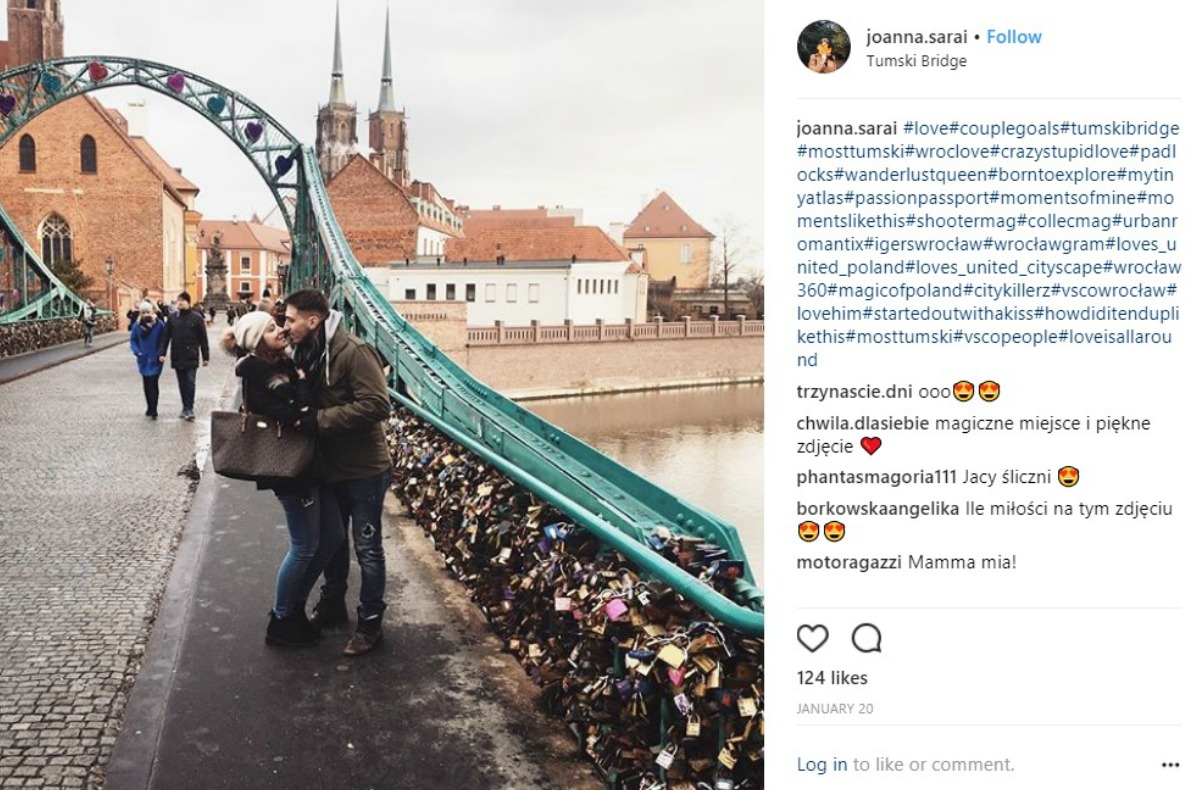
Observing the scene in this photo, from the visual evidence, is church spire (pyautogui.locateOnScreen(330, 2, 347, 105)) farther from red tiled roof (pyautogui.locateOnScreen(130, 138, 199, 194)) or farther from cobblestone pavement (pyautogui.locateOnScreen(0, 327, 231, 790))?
cobblestone pavement (pyautogui.locateOnScreen(0, 327, 231, 790))

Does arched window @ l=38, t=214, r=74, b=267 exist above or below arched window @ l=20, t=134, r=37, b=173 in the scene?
below

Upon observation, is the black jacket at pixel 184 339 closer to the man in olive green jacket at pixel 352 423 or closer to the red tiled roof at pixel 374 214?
the man in olive green jacket at pixel 352 423

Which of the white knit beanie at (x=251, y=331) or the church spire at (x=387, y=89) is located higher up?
the church spire at (x=387, y=89)

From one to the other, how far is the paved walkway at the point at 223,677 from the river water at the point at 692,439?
911cm

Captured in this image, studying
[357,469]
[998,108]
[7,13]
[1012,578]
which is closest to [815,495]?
[1012,578]

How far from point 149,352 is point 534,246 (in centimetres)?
4892

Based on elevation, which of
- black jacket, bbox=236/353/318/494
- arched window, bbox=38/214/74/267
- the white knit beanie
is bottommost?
black jacket, bbox=236/353/318/494

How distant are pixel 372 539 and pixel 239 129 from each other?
658 inches

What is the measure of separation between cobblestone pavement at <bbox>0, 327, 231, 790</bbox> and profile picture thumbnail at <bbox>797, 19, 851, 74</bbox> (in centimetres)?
280

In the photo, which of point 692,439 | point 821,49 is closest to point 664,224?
point 692,439

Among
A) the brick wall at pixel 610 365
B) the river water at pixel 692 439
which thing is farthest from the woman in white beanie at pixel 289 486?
the brick wall at pixel 610 365

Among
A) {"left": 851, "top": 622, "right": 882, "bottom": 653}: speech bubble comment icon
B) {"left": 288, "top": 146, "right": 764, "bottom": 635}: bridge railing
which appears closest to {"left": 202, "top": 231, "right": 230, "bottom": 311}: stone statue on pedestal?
{"left": 288, "top": 146, "right": 764, "bottom": 635}: bridge railing

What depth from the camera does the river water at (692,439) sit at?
23172 mm

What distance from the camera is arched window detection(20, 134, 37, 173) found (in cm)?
4856
